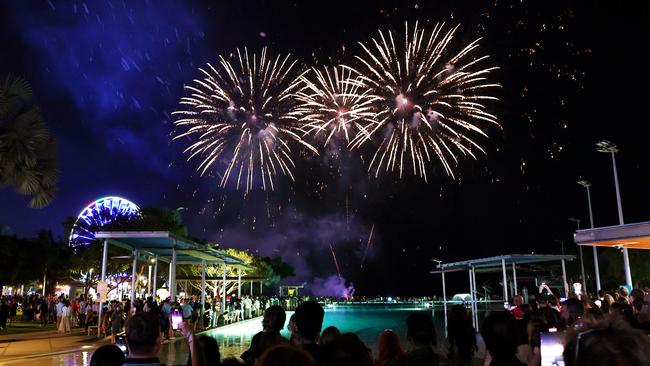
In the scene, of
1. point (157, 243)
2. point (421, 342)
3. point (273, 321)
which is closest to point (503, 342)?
point (421, 342)

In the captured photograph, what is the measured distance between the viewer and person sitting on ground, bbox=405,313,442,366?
4.48 meters

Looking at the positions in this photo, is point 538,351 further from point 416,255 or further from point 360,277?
point 360,277

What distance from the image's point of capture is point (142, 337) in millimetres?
4117

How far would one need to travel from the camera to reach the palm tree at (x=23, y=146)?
20.1 meters

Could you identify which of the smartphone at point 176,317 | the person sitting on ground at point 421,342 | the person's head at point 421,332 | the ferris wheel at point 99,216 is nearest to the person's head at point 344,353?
the person sitting on ground at point 421,342

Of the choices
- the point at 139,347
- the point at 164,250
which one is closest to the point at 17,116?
the point at 164,250

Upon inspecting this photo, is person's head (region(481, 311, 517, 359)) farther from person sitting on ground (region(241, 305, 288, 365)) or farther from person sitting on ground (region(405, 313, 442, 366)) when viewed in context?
person sitting on ground (region(241, 305, 288, 365))

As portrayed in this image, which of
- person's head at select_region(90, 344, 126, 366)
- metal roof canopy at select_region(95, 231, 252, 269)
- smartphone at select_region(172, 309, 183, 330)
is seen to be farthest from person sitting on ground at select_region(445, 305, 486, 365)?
smartphone at select_region(172, 309, 183, 330)

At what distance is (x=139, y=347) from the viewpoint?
4.12 metres

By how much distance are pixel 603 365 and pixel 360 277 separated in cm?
16812

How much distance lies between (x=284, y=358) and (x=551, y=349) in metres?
5.11

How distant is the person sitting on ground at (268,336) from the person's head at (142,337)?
3.94 ft

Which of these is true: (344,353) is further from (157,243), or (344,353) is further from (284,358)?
(157,243)

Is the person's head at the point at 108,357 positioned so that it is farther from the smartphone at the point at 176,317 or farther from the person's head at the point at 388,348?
the smartphone at the point at 176,317
